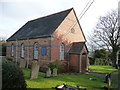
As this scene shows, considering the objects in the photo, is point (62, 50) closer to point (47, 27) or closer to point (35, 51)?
point (35, 51)

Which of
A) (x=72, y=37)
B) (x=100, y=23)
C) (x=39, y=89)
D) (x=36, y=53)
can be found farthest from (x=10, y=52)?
(x=100, y=23)

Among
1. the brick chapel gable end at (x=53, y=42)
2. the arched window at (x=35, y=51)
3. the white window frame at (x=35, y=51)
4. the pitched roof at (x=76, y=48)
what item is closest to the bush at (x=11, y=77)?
the brick chapel gable end at (x=53, y=42)

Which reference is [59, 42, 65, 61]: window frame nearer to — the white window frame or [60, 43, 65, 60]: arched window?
[60, 43, 65, 60]: arched window

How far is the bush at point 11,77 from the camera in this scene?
5.90m

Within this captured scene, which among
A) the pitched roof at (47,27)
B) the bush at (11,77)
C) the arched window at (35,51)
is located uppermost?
the pitched roof at (47,27)

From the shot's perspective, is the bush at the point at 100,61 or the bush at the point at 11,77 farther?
the bush at the point at 100,61

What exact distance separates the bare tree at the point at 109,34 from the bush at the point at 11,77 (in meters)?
25.5

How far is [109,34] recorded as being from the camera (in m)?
27.5

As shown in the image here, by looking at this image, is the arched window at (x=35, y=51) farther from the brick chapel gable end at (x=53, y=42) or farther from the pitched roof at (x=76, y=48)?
the pitched roof at (x=76, y=48)

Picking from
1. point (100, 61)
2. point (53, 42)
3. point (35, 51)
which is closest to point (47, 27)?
point (53, 42)

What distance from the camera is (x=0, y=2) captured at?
6.18 m

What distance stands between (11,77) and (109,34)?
26.6 m

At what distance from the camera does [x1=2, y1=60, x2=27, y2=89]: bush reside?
5.90 metres

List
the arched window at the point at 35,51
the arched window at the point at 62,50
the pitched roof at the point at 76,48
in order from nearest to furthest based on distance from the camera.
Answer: the pitched roof at the point at 76,48
the arched window at the point at 62,50
the arched window at the point at 35,51
